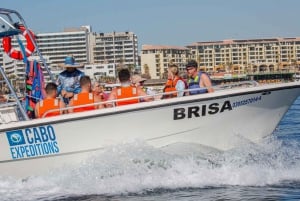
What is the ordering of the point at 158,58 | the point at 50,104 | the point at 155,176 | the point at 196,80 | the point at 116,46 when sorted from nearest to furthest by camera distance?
the point at 155,176
the point at 50,104
the point at 196,80
the point at 158,58
the point at 116,46

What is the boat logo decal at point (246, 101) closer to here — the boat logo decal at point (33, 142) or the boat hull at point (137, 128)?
the boat hull at point (137, 128)

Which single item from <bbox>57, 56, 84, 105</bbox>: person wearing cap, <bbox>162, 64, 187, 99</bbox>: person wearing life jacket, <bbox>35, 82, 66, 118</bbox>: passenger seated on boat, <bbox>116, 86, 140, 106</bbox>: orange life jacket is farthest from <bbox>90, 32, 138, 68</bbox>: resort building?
<bbox>116, 86, 140, 106</bbox>: orange life jacket

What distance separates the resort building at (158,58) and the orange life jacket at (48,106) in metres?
170

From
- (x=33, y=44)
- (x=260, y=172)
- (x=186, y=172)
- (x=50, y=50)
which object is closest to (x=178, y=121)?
(x=186, y=172)

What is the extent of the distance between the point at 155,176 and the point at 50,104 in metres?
1.92

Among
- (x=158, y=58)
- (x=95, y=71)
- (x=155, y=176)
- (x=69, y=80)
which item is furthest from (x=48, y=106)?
(x=158, y=58)

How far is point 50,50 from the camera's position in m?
127

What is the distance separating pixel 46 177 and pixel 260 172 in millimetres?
3215

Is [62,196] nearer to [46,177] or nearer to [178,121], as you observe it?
[46,177]

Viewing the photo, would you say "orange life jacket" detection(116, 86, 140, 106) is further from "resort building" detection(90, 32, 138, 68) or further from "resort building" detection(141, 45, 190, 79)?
"resort building" detection(90, 32, 138, 68)

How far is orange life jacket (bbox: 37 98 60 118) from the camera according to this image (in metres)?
9.45

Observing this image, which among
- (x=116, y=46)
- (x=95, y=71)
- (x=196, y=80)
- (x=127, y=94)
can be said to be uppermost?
(x=196, y=80)

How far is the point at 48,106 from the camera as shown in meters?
9.48

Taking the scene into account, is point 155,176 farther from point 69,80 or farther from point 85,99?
point 69,80
